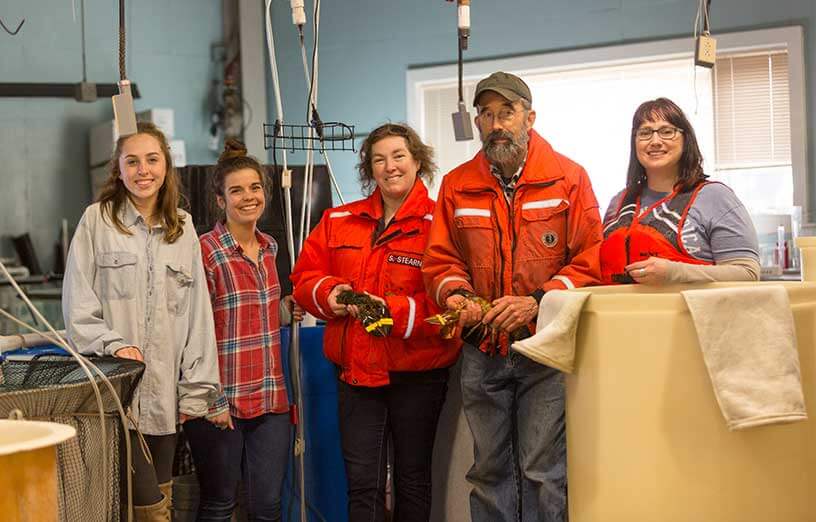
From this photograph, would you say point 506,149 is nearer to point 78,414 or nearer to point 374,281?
point 374,281

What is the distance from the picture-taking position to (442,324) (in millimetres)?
2256

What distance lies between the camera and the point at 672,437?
1.63 m

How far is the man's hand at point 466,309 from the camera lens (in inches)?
86.5

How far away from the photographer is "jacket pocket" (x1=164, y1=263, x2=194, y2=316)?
239 centimetres

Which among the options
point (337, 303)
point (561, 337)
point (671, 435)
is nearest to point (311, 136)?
point (337, 303)

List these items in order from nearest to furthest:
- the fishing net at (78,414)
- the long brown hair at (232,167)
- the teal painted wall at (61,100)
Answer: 1. the fishing net at (78,414)
2. the long brown hair at (232,167)
3. the teal painted wall at (61,100)

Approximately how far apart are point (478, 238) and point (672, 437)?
2.73 ft

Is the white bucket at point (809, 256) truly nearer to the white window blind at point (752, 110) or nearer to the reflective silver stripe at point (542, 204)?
Answer: the reflective silver stripe at point (542, 204)

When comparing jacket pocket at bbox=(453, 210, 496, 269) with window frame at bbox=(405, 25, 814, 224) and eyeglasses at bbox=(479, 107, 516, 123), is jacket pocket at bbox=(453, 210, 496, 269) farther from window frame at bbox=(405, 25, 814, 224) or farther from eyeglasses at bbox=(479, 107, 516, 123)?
window frame at bbox=(405, 25, 814, 224)

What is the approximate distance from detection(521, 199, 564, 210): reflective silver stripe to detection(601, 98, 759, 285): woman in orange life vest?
19 centimetres

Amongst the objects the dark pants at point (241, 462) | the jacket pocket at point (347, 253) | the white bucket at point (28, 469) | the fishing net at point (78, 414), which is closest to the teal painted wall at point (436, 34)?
the jacket pocket at point (347, 253)

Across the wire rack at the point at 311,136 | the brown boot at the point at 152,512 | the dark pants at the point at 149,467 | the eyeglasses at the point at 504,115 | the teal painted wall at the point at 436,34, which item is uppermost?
the teal painted wall at the point at 436,34

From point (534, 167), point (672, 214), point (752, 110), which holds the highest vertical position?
point (752, 110)

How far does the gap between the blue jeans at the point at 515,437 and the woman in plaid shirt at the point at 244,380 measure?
0.56 meters
